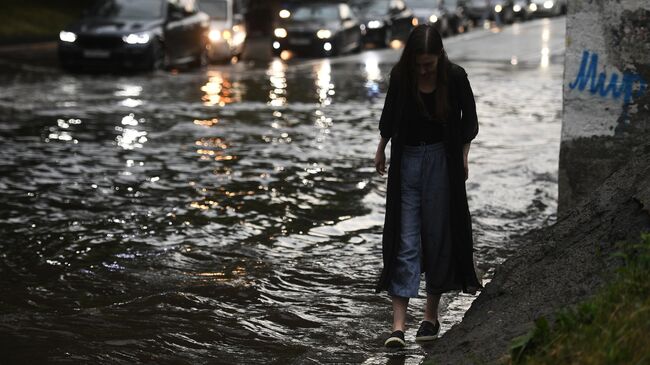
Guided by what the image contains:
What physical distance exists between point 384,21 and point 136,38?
13.1 metres

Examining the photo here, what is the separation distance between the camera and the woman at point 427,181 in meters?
6.34

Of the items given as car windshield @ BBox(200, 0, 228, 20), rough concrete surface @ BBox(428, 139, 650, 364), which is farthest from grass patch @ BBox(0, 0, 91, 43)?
rough concrete surface @ BBox(428, 139, 650, 364)

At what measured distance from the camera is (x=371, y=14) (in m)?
37.8

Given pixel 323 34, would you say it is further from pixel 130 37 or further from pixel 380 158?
pixel 380 158

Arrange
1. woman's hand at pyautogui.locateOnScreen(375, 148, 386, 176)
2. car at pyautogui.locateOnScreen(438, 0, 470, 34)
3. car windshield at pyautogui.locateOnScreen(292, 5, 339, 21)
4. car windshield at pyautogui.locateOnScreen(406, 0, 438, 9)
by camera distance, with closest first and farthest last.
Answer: woman's hand at pyautogui.locateOnScreen(375, 148, 386, 176) → car windshield at pyautogui.locateOnScreen(292, 5, 339, 21) → car windshield at pyautogui.locateOnScreen(406, 0, 438, 9) → car at pyautogui.locateOnScreen(438, 0, 470, 34)

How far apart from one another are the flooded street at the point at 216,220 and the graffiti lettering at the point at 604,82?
50.0 inches

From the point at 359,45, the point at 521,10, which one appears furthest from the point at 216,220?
the point at 521,10

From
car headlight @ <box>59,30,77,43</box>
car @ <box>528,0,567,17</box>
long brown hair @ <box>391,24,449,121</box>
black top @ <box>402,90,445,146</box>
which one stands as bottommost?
car @ <box>528,0,567,17</box>

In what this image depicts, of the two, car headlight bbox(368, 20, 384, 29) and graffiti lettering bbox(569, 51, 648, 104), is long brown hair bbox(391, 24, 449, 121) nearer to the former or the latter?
graffiti lettering bbox(569, 51, 648, 104)

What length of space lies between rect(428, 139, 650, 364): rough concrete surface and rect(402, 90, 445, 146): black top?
30.6 inches

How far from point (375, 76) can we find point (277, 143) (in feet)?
34.7

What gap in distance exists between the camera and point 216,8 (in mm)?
33094

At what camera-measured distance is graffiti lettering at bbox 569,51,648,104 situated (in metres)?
8.98

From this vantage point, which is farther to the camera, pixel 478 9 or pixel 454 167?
pixel 478 9
